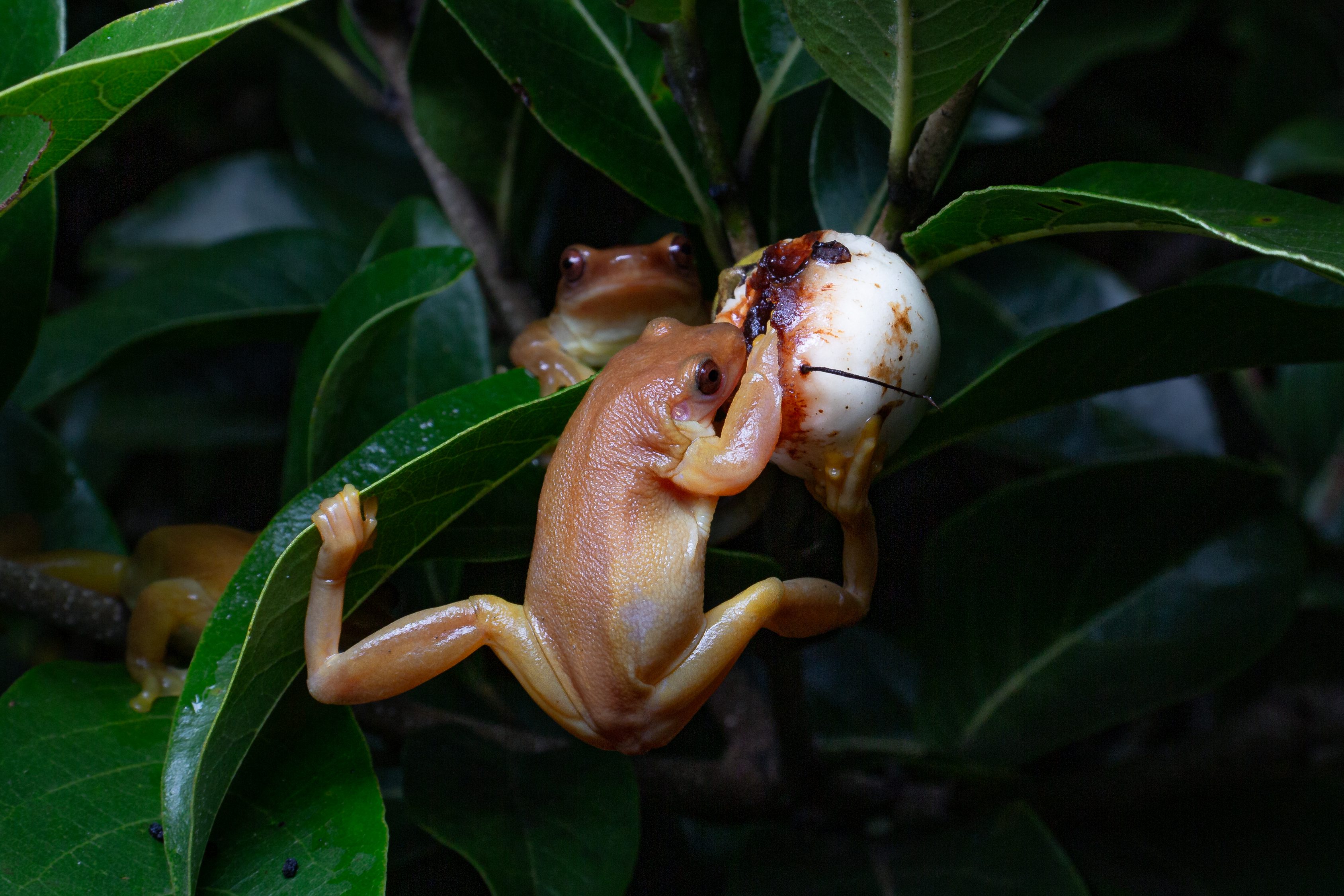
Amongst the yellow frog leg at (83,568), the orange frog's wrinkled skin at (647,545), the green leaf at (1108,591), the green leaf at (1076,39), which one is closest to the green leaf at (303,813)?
the orange frog's wrinkled skin at (647,545)

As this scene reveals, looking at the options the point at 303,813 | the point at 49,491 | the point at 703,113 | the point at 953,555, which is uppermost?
the point at 703,113

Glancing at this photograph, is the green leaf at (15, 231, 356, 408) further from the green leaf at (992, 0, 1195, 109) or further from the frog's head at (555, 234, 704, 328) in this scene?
the green leaf at (992, 0, 1195, 109)

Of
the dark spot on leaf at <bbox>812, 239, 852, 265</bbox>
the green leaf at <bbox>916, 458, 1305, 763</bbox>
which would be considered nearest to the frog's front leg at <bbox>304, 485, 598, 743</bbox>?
the dark spot on leaf at <bbox>812, 239, 852, 265</bbox>

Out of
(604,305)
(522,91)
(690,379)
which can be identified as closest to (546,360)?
(604,305)

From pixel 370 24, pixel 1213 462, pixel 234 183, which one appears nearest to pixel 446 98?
pixel 370 24

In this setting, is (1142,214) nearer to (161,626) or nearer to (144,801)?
(144,801)

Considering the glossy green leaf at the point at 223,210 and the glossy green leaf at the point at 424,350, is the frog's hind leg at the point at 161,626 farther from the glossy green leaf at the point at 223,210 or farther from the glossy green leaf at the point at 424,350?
the glossy green leaf at the point at 223,210
